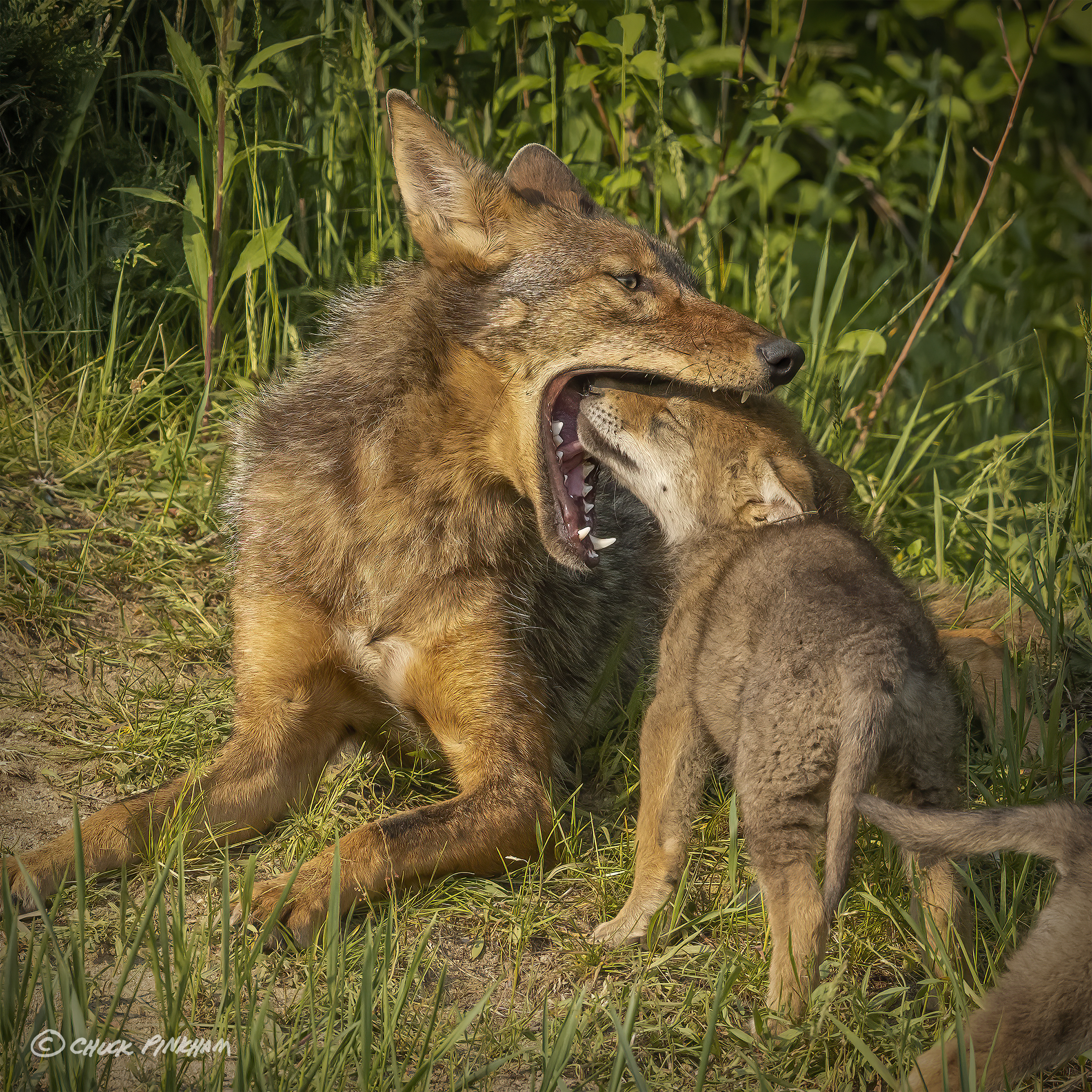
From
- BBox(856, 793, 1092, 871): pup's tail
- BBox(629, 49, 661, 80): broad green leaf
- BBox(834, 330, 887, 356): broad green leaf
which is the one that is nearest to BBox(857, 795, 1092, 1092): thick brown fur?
BBox(856, 793, 1092, 871): pup's tail

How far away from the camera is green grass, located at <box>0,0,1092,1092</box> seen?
94.8 inches

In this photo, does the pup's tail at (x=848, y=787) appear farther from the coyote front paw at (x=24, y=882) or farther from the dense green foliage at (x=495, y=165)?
the dense green foliage at (x=495, y=165)

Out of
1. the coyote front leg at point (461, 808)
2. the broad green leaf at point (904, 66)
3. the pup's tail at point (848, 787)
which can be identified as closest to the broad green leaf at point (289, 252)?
the coyote front leg at point (461, 808)

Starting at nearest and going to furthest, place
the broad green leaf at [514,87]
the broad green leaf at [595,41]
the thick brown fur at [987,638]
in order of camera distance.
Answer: the thick brown fur at [987,638]
the broad green leaf at [595,41]
the broad green leaf at [514,87]

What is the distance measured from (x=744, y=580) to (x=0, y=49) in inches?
130

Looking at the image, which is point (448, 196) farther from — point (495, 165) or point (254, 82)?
point (495, 165)

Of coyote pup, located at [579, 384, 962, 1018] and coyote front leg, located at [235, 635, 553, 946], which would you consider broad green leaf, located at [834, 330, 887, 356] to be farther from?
coyote front leg, located at [235, 635, 553, 946]

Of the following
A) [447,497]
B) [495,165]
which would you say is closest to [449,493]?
[447,497]

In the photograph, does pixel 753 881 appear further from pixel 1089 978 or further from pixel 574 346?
pixel 574 346

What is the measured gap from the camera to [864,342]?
183 inches

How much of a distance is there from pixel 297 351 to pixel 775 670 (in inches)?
107

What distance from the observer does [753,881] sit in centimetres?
301

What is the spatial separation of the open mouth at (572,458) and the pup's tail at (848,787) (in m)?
1.05

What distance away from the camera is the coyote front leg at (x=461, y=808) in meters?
2.81
